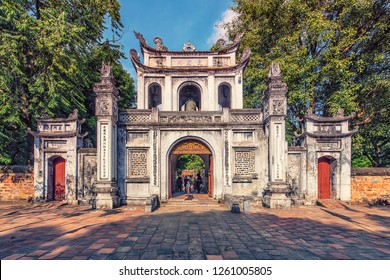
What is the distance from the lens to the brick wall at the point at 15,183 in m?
11.2

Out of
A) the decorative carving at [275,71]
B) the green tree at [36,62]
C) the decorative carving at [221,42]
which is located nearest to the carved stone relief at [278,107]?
the decorative carving at [275,71]

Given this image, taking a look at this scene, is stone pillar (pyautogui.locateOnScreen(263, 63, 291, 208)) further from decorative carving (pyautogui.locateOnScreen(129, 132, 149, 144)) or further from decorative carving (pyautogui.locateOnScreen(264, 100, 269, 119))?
decorative carving (pyautogui.locateOnScreen(129, 132, 149, 144))

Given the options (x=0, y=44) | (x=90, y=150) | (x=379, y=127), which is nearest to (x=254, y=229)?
(x=90, y=150)

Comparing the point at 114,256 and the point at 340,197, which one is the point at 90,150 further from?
the point at 340,197

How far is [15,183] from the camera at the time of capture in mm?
11234

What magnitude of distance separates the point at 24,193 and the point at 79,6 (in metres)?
11.1

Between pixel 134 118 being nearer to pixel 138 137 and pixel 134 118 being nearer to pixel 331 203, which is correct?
pixel 138 137

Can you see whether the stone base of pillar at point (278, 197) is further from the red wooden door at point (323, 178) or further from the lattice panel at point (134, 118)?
the lattice panel at point (134, 118)

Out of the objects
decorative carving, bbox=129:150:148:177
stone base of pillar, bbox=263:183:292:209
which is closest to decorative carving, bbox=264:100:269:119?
stone base of pillar, bbox=263:183:292:209

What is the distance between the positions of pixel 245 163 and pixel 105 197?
6.76m

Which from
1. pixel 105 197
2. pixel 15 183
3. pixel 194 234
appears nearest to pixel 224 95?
pixel 105 197

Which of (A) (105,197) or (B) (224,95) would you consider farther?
(B) (224,95)

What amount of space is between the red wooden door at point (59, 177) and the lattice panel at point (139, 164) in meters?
3.54

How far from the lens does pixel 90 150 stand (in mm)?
10898
